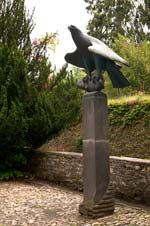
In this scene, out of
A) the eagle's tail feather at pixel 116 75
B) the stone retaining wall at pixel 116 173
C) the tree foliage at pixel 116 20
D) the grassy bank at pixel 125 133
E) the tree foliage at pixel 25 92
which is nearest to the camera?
the eagle's tail feather at pixel 116 75

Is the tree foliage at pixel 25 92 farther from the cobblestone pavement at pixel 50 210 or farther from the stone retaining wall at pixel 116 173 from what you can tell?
the cobblestone pavement at pixel 50 210

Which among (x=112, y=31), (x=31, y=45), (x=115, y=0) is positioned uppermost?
(x=115, y=0)

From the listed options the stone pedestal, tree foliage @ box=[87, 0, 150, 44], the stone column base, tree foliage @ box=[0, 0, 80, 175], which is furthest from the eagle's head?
tree foliage @ box=[87, 0, 150, 44]

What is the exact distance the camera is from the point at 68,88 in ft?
34.3

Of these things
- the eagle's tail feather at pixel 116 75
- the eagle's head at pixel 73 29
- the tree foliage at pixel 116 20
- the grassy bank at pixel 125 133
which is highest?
the tree foliage at pixel 116 20

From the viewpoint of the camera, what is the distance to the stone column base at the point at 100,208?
18.5 ft

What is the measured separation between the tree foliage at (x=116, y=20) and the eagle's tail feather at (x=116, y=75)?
21469 mm

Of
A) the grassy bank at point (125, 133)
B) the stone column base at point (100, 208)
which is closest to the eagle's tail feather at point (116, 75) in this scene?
the stone column base at point (100, 208)

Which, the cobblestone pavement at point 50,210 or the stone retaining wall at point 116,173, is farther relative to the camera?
the stone retaining wall at point 116,173

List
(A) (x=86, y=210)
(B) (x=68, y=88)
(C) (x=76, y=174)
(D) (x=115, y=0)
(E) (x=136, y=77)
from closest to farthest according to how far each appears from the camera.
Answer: (A) (x=86, y=210) < (C) (x=76, y=174) < (B) (x=68, y=88) < (E) (x=136, y=77) < (D) (x=115, y=0)

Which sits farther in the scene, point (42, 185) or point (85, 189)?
point (42, 185)

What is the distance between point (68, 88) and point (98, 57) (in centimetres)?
473

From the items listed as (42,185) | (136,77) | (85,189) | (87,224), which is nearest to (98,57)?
(85,189)

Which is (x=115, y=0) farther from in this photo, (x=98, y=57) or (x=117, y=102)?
(x=98, y=57)
